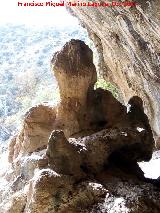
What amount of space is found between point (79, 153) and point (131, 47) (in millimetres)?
4846

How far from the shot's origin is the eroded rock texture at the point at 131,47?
7.51 meters

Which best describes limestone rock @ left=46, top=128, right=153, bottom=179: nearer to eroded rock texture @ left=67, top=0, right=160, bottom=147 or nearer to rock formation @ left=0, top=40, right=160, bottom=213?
rock formation @ left=0, top=40, right=160, bottom=213

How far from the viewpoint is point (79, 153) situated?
4805mm

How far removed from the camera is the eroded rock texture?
24.6 feet

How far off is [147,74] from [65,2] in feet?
9.65

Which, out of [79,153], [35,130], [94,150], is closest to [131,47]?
[35,130]

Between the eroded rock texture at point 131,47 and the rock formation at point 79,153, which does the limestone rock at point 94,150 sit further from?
the eroded rock texture at point 131,47

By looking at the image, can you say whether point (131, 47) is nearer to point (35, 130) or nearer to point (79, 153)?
point (35, 130)

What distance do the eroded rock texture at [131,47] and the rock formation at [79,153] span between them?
1878mm

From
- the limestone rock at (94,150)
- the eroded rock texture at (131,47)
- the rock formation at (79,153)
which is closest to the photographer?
the rock formation at (79,153)

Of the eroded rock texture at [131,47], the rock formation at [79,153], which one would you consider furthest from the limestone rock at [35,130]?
the eroded rock texture at [131,47]

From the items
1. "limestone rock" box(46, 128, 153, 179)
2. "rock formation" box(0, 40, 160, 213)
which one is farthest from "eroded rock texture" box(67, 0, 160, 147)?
"limestone rock" box(46, 128, 153, 179)

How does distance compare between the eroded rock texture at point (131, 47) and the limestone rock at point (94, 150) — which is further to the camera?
the eroded rock texture at point (131, 47)

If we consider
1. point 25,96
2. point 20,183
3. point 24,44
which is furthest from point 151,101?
point 24,44
